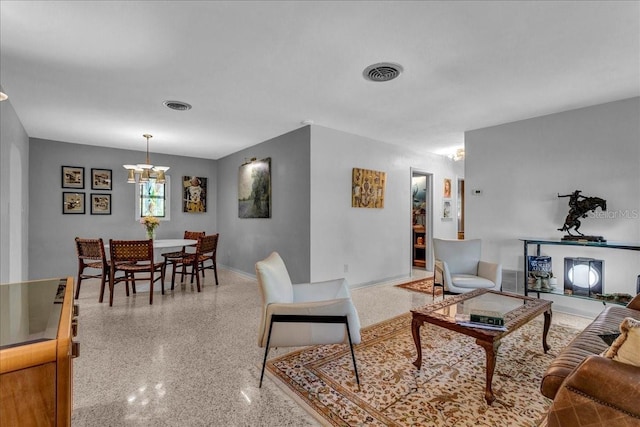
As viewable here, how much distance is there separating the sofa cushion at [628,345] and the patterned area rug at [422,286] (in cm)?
345

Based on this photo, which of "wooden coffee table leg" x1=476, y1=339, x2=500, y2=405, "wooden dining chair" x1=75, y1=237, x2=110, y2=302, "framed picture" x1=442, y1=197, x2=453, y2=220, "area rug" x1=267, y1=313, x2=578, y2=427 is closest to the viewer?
"area rug" x1=267, y1=313, x2=578, y2=427

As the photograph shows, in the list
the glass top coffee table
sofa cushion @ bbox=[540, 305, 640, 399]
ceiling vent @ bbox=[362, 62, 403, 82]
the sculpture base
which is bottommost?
the glass top coffee table

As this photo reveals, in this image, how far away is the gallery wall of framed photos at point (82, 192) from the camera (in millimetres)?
5168

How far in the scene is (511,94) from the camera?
3.16 metres

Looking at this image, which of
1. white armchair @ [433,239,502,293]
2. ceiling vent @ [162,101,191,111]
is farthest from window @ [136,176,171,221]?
white armchair @ [433,239,502,293]

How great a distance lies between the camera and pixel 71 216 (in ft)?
17.2

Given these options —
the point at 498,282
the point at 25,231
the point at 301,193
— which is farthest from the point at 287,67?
the point at 25,231

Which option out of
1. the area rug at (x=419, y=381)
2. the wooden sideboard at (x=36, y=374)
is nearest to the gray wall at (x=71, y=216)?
the area rug at (x=419, y=381)

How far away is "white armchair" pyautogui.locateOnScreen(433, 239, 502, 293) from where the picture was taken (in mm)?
3531

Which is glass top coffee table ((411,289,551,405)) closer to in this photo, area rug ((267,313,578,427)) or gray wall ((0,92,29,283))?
area rug ((267,313,578,427))

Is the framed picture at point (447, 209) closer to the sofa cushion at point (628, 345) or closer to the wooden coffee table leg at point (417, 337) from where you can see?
the wooden coffee table leg at point (417, 337)

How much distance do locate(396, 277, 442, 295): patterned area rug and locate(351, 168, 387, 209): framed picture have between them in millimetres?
1342

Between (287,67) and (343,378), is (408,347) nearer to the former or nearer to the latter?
(343,378)

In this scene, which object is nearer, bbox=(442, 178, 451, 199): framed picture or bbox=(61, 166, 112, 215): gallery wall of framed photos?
bbox=(61, 166, 112, 215): gallery wall of framed photos
